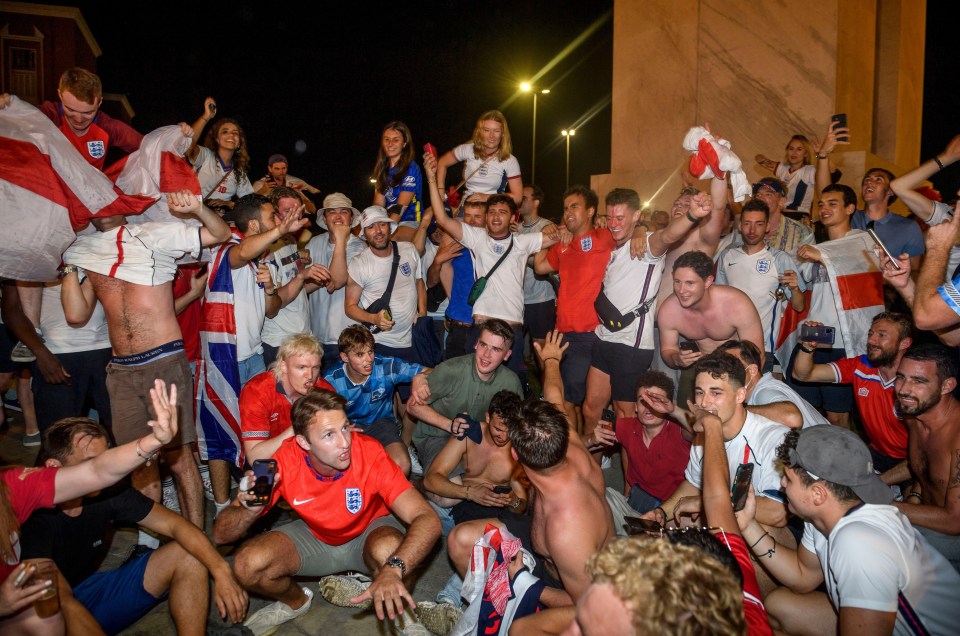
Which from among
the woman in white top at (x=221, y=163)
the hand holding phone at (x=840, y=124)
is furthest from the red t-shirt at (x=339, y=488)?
the hand holding phone at (x=840, y=124)

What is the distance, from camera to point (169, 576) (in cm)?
330

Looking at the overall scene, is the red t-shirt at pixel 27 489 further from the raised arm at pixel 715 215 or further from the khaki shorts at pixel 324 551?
the raised arm at pixel 715 215

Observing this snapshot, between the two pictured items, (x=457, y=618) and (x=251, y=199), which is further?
(x=251, y=199)

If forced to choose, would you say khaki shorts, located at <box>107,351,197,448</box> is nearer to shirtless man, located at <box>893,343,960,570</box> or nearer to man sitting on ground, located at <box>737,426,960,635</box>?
man sitting on ground, located at <box>737,426,960,635</box>

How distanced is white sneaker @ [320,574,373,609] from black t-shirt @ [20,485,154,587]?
3.71 feet

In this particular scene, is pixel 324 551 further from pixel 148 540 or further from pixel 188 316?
pixel 188 316

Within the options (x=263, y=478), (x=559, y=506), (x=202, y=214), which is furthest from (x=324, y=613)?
(x=202, y=214)

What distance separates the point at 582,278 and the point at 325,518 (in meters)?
3.28

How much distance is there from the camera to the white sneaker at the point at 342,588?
377 cm

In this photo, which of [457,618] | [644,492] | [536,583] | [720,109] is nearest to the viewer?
[536,583]

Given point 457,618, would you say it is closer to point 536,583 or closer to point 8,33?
point 536,583

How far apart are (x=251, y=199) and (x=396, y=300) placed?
1.62 meters

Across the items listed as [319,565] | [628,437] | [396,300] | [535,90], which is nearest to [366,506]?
[319,565]

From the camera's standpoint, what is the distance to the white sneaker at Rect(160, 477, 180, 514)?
515cm
